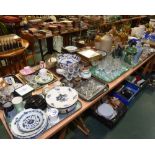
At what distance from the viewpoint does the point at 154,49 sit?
2580mm

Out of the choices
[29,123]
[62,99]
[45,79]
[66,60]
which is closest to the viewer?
[29,123]

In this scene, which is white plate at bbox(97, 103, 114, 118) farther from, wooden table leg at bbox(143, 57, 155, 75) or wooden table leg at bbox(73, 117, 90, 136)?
wooden table leg at bbox(143, 57, 155, 75)

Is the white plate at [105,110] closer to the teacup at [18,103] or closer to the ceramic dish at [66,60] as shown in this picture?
the ceramic dish at [66,60]

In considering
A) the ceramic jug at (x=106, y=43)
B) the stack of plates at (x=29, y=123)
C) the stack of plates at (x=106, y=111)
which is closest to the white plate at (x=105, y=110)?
the stack of plates at (x=106, y=111)

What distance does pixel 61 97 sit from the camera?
1.28 meters

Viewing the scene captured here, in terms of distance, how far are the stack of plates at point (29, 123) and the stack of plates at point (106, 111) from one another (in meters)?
0.97

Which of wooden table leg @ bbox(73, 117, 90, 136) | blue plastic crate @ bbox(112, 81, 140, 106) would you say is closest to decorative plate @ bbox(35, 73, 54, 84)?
wooden table leg @ bbox(73, 117, 90, 136)

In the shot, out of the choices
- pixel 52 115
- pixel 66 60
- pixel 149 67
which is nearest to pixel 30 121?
pixel 52 115

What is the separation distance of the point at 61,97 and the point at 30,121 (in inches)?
12.7

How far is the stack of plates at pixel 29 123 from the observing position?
98 centimetres

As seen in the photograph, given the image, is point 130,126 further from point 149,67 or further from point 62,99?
point 149,67

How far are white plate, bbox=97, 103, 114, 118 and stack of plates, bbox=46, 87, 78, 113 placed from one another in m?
0.73

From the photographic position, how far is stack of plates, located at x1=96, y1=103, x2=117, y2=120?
1.87 metres

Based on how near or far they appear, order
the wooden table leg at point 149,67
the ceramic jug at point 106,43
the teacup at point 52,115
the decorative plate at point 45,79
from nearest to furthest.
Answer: the teacup at point 52,115
the decorative plate at point 45,79
the ceramic jug at point 106,43
the wooden table leg at point 149,67
